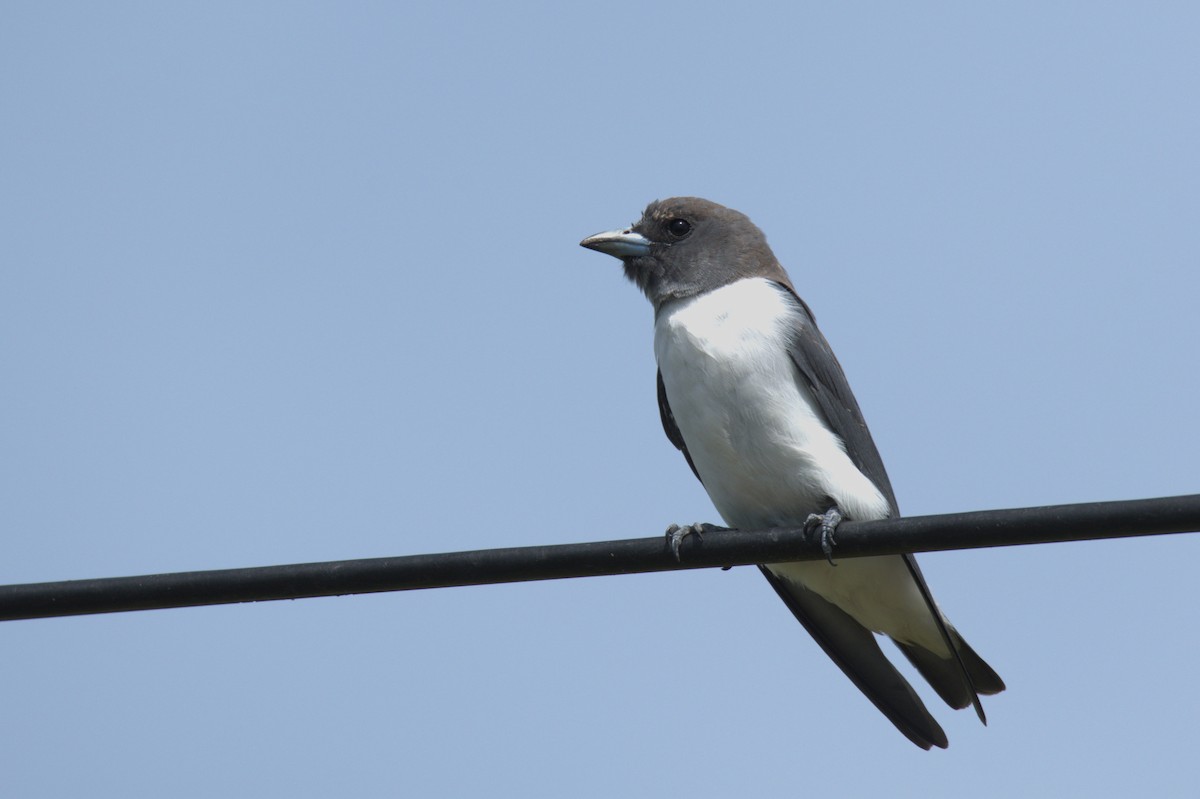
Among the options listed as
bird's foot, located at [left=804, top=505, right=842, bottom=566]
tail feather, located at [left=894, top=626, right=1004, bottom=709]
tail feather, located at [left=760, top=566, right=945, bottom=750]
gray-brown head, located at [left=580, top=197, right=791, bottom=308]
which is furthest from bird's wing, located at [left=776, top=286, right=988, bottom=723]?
gray-brown head, located at [left=580, top=197, right=791, bottom=308]

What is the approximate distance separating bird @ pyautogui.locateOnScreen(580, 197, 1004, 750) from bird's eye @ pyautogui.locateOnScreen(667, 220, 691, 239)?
38 centimetres

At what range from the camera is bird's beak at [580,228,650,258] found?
773cm

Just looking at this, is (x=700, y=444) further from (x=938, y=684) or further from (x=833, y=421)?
(x=938, y=684)

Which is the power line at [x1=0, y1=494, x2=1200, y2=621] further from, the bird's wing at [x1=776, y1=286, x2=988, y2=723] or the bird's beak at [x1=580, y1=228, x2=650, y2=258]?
the bird's beak at [x1=580, y1=228, x2=650, y2=258]

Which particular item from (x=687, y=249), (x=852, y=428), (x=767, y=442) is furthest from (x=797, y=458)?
(x=687, y=249)

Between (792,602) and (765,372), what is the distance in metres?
1.37

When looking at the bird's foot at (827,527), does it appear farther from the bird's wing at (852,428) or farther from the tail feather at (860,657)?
the tail feather at (860,657)

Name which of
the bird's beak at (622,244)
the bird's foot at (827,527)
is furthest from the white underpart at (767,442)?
the bird's beak at (622,244)

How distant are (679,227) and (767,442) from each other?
1.77 m

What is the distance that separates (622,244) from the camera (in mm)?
7777

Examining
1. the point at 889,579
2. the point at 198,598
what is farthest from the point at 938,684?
the point at 198,598

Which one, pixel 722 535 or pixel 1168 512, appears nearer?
pixel 1168 512

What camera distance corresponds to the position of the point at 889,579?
6.75 m

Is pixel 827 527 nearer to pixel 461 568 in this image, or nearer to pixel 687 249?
Result: pixel 461 568
